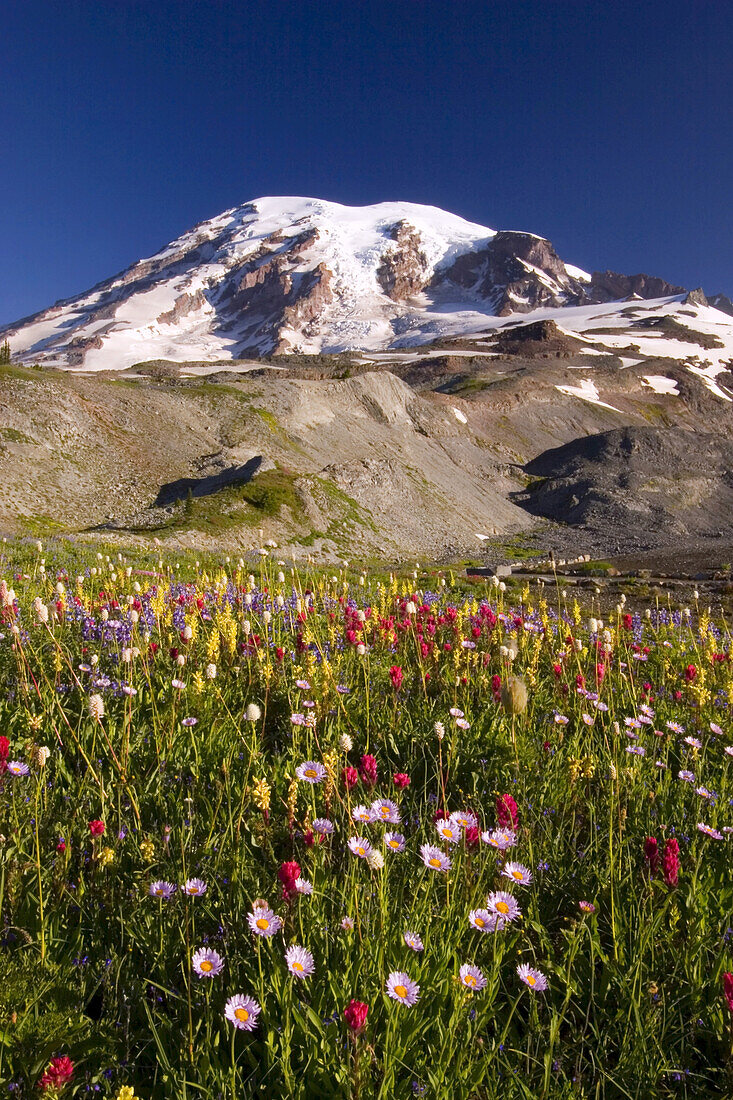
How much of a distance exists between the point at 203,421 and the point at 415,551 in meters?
19.4

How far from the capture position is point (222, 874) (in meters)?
2.47

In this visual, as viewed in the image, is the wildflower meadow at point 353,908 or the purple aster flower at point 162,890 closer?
the wildflower meadow at point 353,908

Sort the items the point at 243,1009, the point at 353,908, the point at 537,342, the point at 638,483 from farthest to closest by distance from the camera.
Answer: the point at 537,342 < the point at 638,483 < the point at 353,908 < the point at 243,1009

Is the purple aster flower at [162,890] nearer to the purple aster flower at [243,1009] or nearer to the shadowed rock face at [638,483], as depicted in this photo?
the purple aster flower at [243,1009]

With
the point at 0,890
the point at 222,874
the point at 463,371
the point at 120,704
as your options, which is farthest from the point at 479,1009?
the point at 463,371

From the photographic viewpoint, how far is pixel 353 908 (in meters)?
2.06

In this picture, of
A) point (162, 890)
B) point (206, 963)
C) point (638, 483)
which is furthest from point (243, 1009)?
point (638, 483)

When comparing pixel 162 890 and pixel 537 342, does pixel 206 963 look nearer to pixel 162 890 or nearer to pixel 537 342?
pixel 162 890

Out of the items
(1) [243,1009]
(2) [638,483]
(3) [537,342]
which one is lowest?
(1) [243,1009]

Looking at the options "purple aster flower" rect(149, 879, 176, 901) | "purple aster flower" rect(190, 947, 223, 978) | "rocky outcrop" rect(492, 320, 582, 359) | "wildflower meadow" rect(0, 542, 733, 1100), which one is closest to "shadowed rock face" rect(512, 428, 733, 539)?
"wildflower meadow" rect(0, 542, 733, 1100)

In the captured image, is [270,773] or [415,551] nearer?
[270,773]

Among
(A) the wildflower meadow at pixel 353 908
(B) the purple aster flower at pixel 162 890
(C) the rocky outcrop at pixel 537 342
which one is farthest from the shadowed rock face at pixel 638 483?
(C) the rocky outcrop at pixel 537 342

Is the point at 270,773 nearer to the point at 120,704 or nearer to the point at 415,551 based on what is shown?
the point at 120,704

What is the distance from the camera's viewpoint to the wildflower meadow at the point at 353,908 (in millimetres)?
1778
